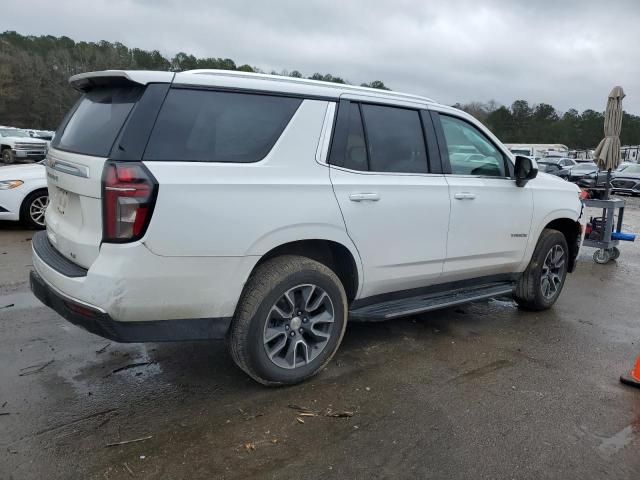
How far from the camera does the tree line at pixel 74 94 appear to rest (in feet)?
198

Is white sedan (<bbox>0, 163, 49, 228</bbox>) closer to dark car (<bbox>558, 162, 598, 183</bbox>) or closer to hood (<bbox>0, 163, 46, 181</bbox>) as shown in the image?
hood (<bbox>0, 163, 46, 181</bbox>)

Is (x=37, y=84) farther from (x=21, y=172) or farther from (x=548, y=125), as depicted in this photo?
(x=548, y=125)

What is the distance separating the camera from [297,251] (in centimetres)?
353

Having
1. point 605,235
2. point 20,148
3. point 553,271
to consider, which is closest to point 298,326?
point 553,271

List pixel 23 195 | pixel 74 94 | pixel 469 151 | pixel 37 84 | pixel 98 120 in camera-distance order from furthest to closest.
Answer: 1. pixel 37 84
2. pixel 74 94
3. pixel 23 195
4. pixel 469 151
5. pixel 98 120

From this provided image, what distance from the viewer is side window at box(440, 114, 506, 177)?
4327mm

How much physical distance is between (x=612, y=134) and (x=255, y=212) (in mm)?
7513

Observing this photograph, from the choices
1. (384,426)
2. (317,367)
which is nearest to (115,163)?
(317,367)

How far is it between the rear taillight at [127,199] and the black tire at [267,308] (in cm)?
77

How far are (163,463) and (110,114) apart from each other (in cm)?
195

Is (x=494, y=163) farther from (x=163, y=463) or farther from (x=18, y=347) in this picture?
(x=18, y=347)

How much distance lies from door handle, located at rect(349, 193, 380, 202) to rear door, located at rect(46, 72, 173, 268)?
1349mm

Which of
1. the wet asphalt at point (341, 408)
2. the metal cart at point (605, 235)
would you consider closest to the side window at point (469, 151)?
the wet asphalt at point (341, 408)

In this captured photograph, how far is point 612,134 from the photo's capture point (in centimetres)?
841
